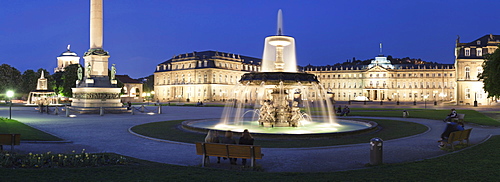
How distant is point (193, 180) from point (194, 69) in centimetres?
9850

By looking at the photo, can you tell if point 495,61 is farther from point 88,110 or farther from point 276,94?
point 88,110

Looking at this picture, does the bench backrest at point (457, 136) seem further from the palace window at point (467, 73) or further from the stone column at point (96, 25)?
the palace window at point (467, 73)

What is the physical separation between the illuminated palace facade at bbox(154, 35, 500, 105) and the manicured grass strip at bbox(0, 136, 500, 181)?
284ft

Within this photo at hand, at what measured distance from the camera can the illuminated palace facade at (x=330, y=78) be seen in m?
104

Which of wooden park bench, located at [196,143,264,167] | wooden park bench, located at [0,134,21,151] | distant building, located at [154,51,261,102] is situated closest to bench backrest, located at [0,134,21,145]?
wooden park bench, located at [0,134,21,151]

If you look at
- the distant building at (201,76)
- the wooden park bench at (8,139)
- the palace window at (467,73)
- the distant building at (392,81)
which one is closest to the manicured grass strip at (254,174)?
the wooden park bench at (8,139)

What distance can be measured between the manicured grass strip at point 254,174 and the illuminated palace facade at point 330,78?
86588mm

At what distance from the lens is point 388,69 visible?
126375 millimetres

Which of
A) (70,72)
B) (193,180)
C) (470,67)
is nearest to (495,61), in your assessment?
(193,180)

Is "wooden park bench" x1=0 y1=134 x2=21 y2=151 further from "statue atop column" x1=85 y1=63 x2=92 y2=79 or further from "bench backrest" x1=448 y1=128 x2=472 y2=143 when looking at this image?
"statue atop column" x1=85 y1=63 x2=92 y2=79

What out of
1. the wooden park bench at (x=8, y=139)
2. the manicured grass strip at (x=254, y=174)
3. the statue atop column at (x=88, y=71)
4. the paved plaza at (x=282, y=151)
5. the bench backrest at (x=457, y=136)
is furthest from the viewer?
the statue atop column at (x=88, y=71)

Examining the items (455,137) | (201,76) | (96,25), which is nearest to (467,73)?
(201,76)

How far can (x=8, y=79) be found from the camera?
78.3 m

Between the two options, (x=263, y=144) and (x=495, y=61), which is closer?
(x=263, y=144)
